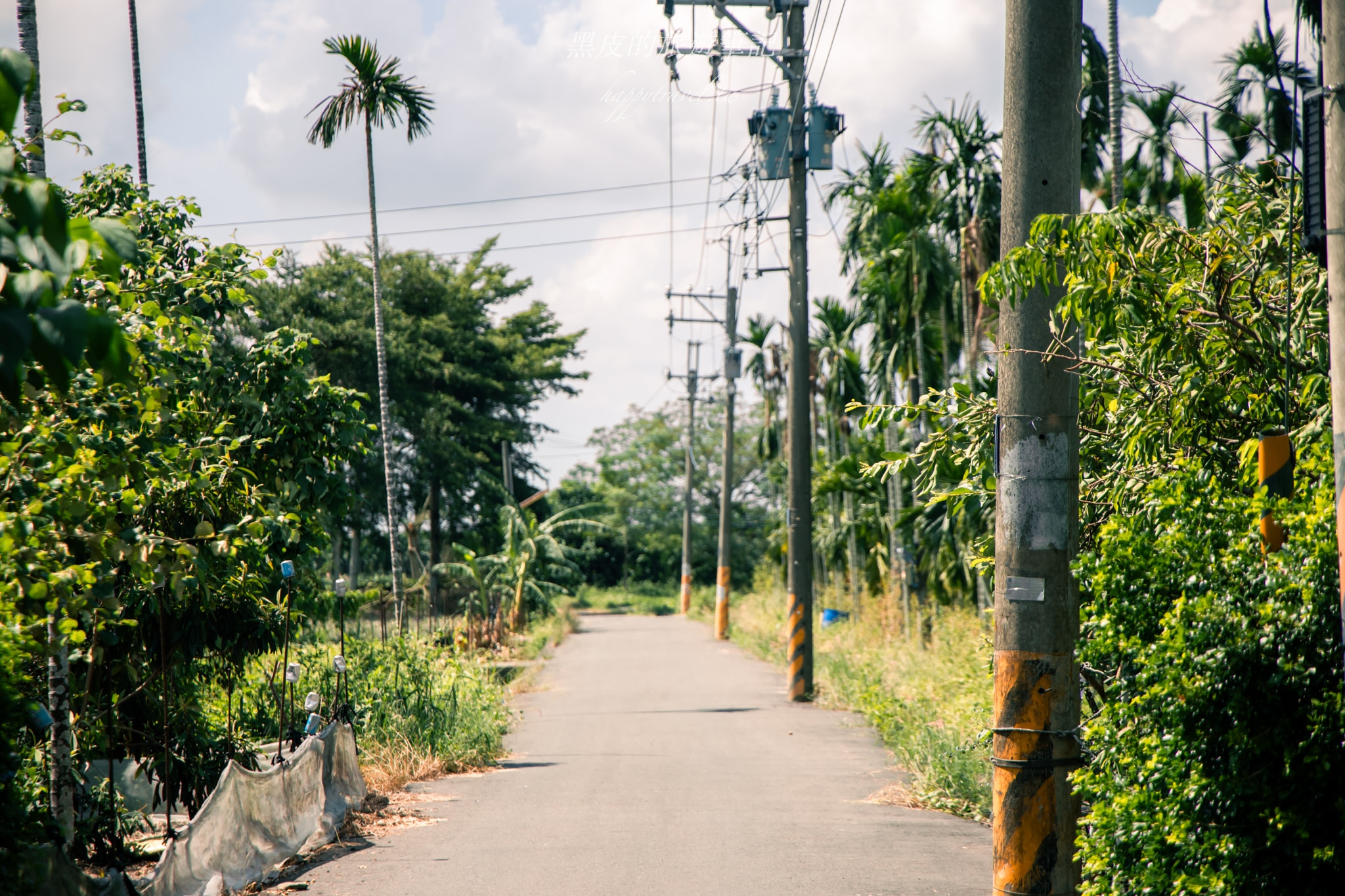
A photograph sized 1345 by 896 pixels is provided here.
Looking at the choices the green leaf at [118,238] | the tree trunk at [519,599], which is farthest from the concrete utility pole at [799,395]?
the green leaf at [118,238]

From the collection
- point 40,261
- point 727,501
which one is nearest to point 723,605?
point 727,501

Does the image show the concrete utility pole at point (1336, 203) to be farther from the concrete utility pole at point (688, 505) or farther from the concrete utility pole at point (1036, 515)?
the concrete utility pole at point (688, 505)

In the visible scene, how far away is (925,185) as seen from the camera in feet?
67.9

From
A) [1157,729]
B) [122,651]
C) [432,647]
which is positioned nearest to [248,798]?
[122,651]

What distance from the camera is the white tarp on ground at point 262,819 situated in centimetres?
654

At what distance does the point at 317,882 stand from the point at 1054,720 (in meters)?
5.00

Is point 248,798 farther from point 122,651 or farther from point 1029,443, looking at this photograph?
point 1029,443

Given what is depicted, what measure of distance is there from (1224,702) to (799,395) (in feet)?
48.0

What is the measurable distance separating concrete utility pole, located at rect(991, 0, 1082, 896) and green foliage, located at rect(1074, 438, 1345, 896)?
17.3 inches

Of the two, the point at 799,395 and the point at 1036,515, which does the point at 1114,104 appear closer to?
the point at 799,395

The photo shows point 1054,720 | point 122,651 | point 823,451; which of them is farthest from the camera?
point 823,451

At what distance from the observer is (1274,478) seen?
445 centimetres

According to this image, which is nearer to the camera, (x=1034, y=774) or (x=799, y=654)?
(x=1034, y=774)

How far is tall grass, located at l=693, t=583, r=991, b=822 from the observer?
10.3 m
